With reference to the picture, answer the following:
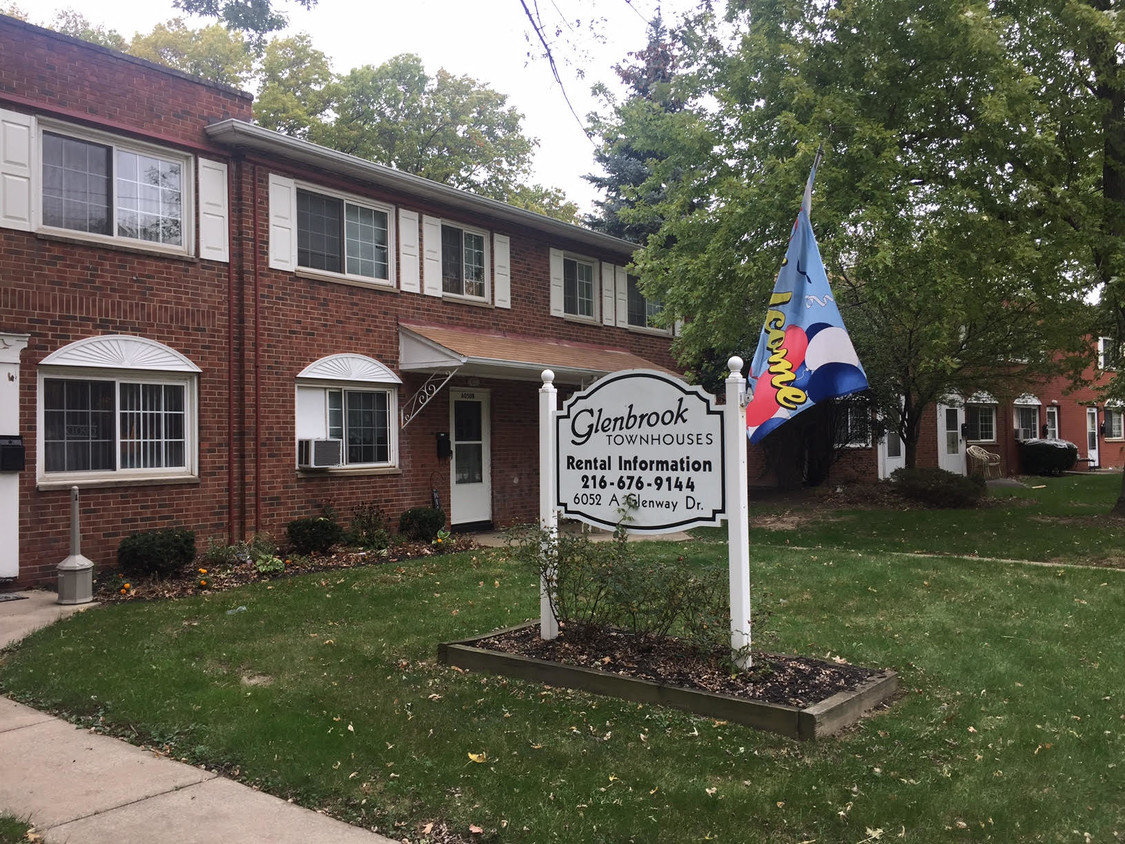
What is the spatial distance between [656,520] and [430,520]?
796 centimetres

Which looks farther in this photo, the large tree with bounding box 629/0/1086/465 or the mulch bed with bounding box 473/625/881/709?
the large tree with bounding box 629/0/1086/465

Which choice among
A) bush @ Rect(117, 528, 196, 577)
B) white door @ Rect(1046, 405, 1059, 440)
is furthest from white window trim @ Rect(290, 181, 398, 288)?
white door @ Rect(1046, 405, 1059, 440)

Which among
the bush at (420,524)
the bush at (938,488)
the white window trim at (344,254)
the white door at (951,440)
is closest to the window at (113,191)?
the white window trim at (344,254)

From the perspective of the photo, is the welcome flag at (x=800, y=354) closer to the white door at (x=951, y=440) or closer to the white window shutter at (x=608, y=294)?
the white window shutter at (x=608, y=294)

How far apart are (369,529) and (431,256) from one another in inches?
187

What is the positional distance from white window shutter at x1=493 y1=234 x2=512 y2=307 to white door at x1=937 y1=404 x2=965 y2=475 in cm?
1747

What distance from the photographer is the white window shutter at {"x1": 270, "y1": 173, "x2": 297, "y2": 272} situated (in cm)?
1206

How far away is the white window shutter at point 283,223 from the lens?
475 inches

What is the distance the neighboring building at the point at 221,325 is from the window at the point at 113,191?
2cm

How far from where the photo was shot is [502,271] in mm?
15680

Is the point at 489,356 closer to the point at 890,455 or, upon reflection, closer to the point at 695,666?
the point at 695,666

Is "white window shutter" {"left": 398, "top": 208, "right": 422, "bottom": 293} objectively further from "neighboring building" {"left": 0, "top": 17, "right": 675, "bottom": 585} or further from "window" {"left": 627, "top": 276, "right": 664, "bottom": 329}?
"window" {"left": 627, "top": 276, "right": 664, "bottom": 329}

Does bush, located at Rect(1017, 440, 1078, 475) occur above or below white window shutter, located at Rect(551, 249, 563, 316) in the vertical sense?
below

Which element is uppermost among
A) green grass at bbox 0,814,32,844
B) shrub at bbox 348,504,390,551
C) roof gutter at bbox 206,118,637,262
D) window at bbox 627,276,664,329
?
roof gutter at bbox 206,118,637,262
